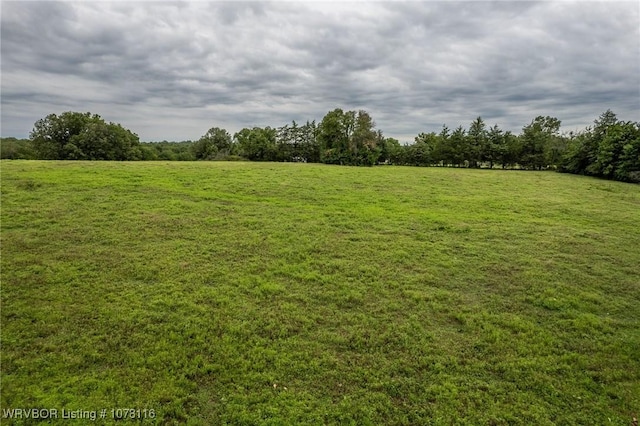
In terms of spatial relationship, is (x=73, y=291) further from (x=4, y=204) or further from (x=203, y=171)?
(x=203, y=171)

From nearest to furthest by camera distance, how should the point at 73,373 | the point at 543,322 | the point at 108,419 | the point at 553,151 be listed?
the point at 108,419
the point at 73,373
the point at 543,322
the point at 553,151

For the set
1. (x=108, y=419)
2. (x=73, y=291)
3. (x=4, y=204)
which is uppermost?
(x=4, y=204)

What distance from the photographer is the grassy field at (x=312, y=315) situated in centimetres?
629

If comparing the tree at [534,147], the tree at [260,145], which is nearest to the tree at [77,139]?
the tree at [260,145]

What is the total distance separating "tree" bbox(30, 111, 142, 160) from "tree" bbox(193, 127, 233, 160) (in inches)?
838

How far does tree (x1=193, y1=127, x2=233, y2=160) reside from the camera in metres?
71.2

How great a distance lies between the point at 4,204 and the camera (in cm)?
1642

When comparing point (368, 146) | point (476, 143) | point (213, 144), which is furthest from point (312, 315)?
point (213, 144)

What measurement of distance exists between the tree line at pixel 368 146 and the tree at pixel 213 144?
64 cm

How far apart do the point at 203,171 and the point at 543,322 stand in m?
27.3

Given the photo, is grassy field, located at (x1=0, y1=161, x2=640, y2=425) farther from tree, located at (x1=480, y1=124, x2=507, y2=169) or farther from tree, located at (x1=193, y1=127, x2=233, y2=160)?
tree, located at (x1=193, y1=127, x2=233, y2=160)

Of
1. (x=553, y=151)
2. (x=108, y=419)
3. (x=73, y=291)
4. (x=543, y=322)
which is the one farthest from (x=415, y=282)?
(x=553, y=151)

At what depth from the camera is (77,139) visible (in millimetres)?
46812

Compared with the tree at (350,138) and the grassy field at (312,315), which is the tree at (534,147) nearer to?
the tree at (350,138)
